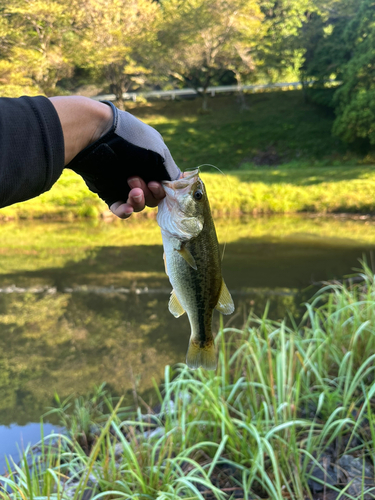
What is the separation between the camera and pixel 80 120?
4.48ft

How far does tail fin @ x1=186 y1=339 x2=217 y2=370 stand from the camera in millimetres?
1485

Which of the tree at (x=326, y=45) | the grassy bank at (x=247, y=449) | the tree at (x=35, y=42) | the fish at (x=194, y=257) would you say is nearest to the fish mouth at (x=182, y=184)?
the fish at (x=194, y=257)

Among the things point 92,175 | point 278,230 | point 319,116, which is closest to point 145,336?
point 92,175

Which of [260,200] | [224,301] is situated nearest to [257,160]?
[260,200]

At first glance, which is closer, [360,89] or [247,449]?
[247,449]

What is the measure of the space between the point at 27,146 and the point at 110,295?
21.4 feet

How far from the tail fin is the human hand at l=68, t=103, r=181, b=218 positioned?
56 centimetres

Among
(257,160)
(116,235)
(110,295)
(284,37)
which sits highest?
(284,37)

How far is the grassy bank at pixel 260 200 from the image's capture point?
1406 centimetres

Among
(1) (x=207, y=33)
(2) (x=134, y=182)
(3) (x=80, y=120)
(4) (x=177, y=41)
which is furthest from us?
(4) (x=177, y=41)

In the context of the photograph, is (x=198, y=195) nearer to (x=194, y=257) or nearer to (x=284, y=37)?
(x=194, y=257)

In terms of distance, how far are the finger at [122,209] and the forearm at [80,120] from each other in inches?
10.5

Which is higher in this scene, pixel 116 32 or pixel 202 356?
pixel 116 32

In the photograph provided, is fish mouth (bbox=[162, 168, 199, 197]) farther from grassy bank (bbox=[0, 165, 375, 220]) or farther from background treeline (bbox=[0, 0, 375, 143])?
background treeline (bbox=[0, 0, 375, 143])
